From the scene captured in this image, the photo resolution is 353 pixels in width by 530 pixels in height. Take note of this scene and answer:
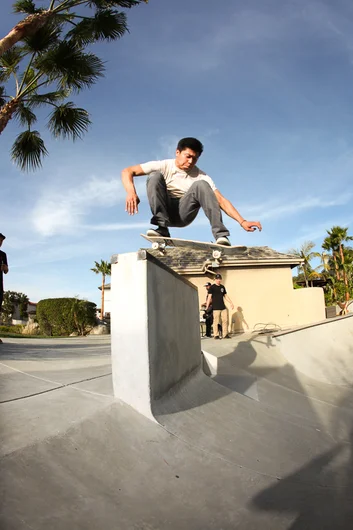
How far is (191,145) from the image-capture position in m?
4.04

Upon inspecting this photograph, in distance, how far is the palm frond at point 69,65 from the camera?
9070 millimetres

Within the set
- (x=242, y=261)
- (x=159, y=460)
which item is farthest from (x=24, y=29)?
(x=242, y=261)

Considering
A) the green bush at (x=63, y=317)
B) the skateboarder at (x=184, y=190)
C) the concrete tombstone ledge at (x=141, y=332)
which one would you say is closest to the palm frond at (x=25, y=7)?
the skateboarder at (x=184, y=190)

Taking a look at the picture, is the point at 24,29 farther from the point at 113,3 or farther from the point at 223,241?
the point at 223,241

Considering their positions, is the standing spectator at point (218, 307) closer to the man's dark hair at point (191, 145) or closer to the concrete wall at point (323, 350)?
the concrete wall at point (323, 350)

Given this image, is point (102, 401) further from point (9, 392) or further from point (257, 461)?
point (257, 461)

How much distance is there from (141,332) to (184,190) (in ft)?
7.08

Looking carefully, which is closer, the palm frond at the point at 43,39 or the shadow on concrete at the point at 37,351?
the shadow on concrete at the point at 37,351

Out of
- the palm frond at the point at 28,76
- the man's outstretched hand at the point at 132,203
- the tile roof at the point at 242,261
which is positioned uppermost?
the palm frond at the point at 28,76

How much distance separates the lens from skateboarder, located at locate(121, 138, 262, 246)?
4.00m

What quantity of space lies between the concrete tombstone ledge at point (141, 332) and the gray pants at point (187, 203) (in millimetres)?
1203

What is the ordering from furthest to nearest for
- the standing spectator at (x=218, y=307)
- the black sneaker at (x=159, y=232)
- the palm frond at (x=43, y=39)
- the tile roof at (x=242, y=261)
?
the tile roof at (x=242, y=261), the standing spectator at (x=218, y=307), the palm frond at (x=43, y=39), the black sneaker at (x=159, y=232)

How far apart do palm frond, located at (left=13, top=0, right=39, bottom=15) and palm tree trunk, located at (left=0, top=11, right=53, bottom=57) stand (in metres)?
0.59

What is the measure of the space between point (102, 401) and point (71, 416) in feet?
1.08
